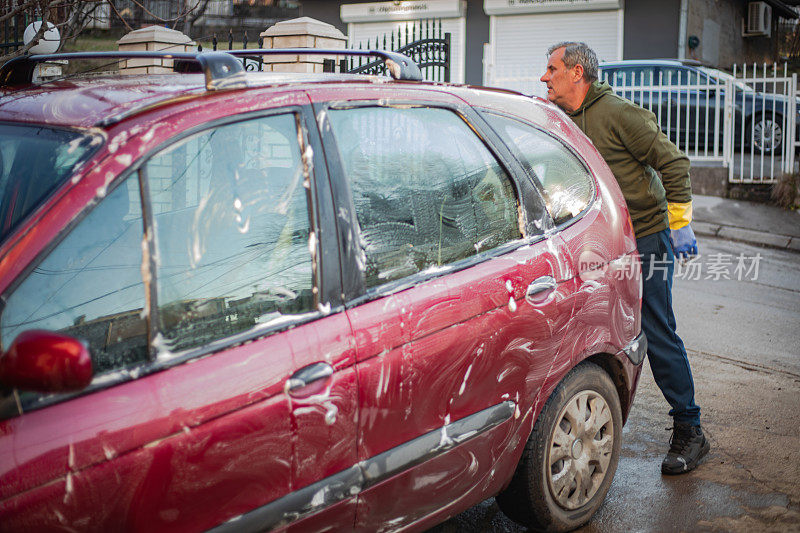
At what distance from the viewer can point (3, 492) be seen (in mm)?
1707

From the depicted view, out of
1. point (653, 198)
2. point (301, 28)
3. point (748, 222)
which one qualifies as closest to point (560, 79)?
point (653, 198)

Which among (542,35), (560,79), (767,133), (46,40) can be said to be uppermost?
(542,35)

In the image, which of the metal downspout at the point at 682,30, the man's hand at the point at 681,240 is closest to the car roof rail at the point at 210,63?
the man's hand at the point at 681,240

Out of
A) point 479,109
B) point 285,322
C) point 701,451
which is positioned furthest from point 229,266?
point 701,451

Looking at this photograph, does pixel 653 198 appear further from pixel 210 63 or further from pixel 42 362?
pixel 42 362

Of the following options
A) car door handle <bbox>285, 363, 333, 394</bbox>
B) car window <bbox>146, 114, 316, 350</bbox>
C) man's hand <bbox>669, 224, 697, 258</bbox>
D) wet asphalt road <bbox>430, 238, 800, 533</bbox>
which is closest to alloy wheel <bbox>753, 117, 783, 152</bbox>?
wet asphalt road <bbox>430, 238, 800, 533</bbox>

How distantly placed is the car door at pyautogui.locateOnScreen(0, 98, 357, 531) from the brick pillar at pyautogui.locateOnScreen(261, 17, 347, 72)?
6913mm

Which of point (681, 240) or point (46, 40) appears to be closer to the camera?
→ point (681, 240)

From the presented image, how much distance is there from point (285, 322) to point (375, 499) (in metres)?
0.61

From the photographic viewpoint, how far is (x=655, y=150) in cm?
402

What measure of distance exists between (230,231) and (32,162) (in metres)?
0.54

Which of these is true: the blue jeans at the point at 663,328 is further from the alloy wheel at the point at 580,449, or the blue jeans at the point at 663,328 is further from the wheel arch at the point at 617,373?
the alloy wheel at the point at 580,449

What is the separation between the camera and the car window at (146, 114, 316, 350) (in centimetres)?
211

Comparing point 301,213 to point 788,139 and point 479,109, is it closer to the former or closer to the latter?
point 479,109
